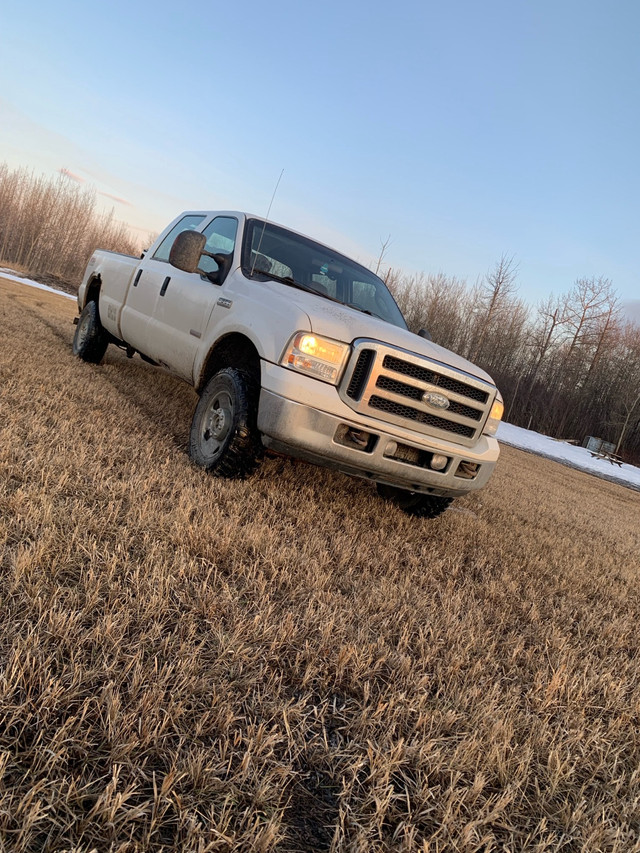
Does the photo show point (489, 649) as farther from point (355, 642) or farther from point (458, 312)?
point (458, 312)

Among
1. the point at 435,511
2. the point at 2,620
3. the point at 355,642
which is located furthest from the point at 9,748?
the point at 435,511

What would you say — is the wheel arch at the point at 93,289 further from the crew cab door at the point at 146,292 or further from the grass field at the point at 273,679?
the grass field at the point at 273,679

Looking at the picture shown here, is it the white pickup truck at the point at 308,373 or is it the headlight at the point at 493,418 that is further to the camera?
the headlight at the point at 493,418

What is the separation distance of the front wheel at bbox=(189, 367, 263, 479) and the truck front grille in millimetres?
688

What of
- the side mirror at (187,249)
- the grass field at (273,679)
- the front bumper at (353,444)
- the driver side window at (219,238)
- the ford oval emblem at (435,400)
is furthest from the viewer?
the driver side window at (219,238)

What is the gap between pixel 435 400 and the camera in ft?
11.3

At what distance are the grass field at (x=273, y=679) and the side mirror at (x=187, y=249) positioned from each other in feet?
4.91

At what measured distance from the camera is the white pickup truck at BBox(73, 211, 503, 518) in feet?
10.5

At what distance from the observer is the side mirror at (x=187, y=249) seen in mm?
3918

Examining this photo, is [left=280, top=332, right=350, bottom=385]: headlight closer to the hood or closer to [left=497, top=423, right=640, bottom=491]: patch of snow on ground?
the hood

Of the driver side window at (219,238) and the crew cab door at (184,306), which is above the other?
the driver side window at (219,238)

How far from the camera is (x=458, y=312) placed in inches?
1863

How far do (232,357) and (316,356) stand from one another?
3.37ft

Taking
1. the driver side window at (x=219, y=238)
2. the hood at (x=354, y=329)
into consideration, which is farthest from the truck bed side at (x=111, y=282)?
the hood at (x=354, y=329)
